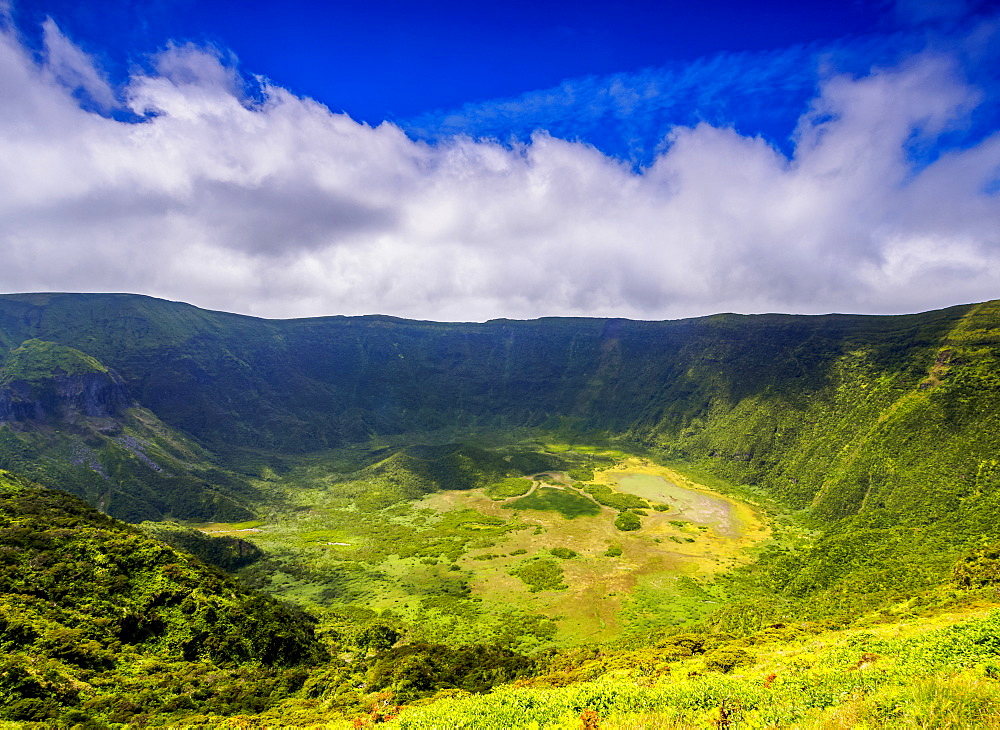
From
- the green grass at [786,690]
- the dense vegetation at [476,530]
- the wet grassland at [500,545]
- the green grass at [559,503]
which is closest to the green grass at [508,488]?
the wet grassland at [500,545]

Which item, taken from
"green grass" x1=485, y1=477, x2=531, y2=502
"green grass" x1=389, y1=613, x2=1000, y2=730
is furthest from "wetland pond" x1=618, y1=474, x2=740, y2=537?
"green grass" x1=389, y1=613, x2=1000, y2=730

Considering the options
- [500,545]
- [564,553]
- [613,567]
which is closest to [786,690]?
[613,567]

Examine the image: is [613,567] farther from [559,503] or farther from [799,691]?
[799,691]

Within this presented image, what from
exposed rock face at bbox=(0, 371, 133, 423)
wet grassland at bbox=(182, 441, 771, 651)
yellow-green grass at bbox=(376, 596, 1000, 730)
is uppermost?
exposed rock face at bbox=(0, 371, 133, 423)

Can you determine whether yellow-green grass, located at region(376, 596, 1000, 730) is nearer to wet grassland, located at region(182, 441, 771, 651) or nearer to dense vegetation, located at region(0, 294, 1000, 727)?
dense vegetation, located at region(0, 294, 1000, 727)

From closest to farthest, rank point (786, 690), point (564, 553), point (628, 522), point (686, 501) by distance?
point (786, 690), point (564, 553), point (628, 522), point (686, 501)

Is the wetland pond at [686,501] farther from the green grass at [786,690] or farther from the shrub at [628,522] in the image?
the green grass at [786,690]
